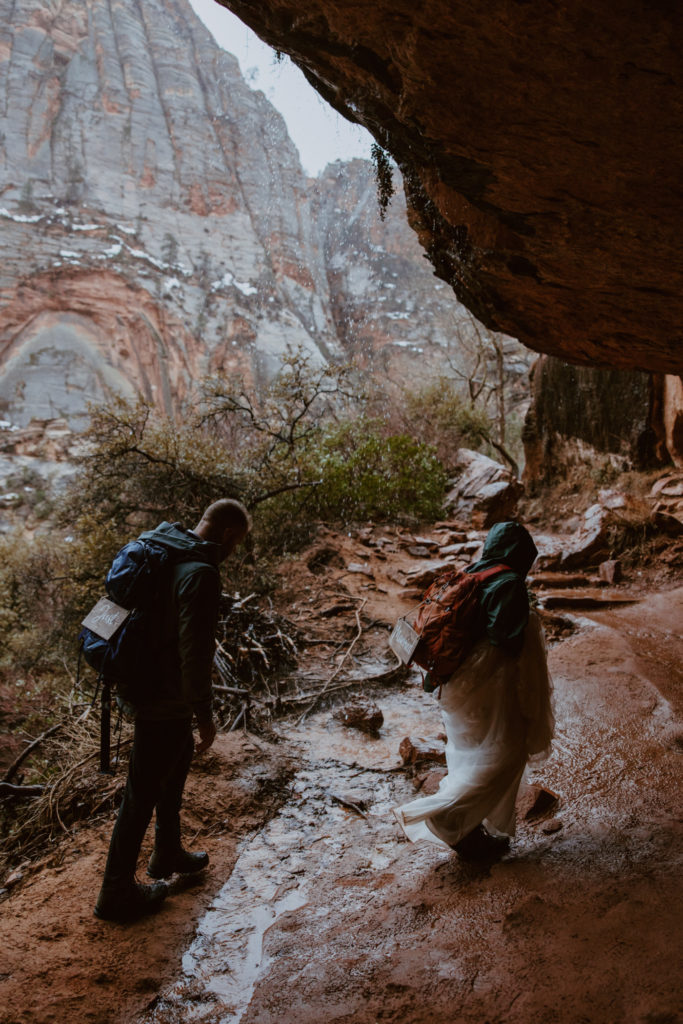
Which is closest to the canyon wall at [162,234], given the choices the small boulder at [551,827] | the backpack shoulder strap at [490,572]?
the backpack shoulder strap at [490,572]

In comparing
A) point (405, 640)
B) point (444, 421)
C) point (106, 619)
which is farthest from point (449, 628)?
point (444, 421)

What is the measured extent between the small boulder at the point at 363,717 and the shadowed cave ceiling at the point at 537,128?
3.74 m

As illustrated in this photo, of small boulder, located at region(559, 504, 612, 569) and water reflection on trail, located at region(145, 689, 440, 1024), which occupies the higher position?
small boulder, located at region(559, 504, 612, 569)

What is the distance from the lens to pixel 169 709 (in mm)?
2420

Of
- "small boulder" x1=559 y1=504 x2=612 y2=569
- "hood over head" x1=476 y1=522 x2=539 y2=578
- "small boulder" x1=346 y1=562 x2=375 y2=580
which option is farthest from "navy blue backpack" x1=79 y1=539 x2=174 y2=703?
"small boulder" x1=559 y1=504 x2=612 y2=569

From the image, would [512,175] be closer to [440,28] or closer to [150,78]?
[440,28]

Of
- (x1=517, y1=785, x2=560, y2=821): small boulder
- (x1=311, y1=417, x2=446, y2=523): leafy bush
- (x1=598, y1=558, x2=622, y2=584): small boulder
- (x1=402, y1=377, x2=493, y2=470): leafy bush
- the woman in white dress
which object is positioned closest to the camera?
the woman in white dress

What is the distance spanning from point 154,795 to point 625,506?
27.2 feet

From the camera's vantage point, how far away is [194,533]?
8.69ft

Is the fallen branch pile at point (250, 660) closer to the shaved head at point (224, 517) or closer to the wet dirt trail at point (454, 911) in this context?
the wet dirt trail at point (454, 911)

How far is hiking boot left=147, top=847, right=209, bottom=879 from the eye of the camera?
2699 millimetres

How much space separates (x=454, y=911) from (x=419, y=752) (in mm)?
1642

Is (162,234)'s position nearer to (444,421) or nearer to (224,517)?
(444,421)

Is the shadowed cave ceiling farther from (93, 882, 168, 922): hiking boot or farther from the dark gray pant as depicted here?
(93, 882, 168, 922): hiking boot
